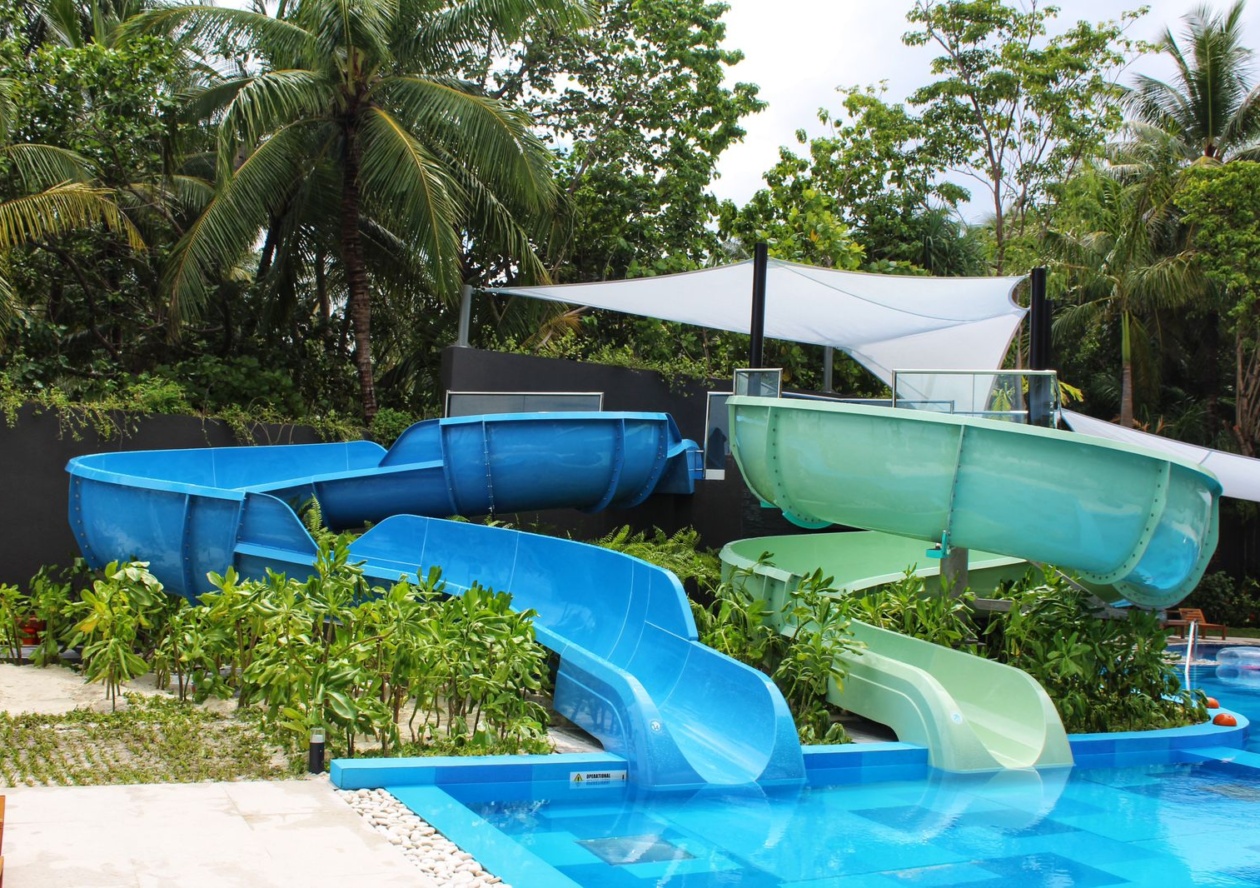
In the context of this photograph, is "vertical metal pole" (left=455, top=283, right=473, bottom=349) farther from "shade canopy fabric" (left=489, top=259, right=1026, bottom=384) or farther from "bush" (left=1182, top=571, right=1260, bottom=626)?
"bush" (left=1182, top=571, right=1260, bottom=626)

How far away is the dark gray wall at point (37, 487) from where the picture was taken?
39.3ft

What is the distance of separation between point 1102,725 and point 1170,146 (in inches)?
734

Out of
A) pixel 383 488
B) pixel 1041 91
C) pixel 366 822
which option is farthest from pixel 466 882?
pixel 1041 91

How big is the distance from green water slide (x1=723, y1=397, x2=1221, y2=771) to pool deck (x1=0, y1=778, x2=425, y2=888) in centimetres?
431

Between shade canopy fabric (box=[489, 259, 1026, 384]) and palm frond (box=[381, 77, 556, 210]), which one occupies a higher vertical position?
palm frond (box=[381, 77, 556, 210])

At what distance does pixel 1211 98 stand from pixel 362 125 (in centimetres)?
1805

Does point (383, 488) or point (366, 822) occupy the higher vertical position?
point (383, 488)

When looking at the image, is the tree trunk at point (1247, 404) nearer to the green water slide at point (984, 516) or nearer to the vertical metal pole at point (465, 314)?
the green water slide at point (984, 516)

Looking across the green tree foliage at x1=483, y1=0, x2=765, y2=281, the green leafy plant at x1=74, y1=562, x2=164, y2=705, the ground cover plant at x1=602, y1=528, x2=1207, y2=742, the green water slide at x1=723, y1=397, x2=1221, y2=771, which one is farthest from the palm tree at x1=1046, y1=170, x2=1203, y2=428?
the green leafy plant at x1=74, y1=562, x2=164, y2=705

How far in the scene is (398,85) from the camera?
14.7 metres

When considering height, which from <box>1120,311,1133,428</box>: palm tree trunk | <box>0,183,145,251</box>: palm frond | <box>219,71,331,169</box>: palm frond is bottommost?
<box>1120,311,1133,428</box>: palm tree trunk

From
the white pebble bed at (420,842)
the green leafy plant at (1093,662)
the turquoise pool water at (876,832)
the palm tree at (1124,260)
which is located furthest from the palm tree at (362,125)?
the palm tree at (1124,260)

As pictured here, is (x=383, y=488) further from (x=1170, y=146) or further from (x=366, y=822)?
(x=1170, y=146)

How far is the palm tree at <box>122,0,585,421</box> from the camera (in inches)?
548
